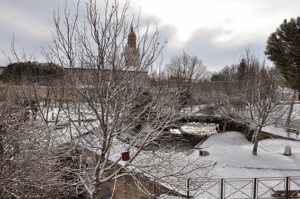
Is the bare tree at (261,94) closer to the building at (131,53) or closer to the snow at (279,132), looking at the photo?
the snow at (279,132)

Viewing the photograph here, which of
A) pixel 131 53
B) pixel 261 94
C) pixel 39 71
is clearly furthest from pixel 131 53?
pixel 261 94

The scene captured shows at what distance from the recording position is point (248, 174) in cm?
920

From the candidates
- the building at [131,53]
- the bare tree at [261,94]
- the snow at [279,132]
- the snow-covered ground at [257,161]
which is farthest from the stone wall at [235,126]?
the building at [131,53]

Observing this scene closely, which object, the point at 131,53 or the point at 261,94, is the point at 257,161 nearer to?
the point at 261,94

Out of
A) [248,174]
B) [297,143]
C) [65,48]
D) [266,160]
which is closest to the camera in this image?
[65,48]

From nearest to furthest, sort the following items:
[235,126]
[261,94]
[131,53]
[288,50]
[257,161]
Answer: [131,53], [288,50], [257,161], [261,94], [235,126]

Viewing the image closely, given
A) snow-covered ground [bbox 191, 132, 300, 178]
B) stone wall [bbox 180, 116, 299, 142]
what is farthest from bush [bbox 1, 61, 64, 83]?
stone wall [bbox 180, 116, 299, 142]

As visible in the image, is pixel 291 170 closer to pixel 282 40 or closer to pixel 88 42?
pixel 282 40

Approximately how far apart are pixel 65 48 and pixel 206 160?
9.65m

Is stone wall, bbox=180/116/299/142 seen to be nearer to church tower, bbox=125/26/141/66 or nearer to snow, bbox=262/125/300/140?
snow, bbox=262/125/300/140

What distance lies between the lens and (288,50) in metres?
9.59

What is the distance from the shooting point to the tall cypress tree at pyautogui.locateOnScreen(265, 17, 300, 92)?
9375 millimetres

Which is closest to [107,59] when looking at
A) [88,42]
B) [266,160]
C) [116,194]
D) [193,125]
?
[88,42]

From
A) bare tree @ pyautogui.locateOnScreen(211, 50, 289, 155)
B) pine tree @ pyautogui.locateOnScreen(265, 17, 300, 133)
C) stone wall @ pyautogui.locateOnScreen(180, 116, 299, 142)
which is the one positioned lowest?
stone wall @ pyautogui.locateOnScreen(180, 116, 299, 142)
